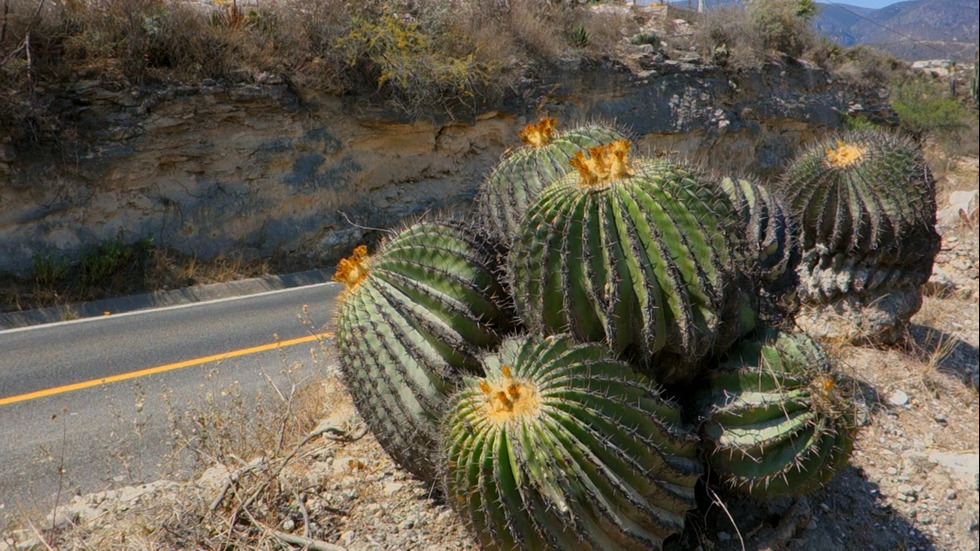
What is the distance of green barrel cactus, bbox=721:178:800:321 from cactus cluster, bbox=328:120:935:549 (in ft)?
2.24

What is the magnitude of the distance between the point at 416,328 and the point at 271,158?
8844mm

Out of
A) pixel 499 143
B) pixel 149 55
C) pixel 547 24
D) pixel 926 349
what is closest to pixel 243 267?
pixel 149 55

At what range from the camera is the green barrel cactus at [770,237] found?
156 inches

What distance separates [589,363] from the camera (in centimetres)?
256

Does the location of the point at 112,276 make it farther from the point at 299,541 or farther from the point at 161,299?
the point at 299,541

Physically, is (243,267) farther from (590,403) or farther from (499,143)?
(590,403)

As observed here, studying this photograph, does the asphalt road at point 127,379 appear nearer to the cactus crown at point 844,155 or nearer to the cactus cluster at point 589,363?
the cactus cluster at point 589,363

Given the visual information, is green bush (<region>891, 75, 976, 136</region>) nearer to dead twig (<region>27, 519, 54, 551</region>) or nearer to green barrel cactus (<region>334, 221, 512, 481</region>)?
green barrel cactus (<region>334, 221, 512, 481</region>)

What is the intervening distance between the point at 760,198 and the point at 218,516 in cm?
349

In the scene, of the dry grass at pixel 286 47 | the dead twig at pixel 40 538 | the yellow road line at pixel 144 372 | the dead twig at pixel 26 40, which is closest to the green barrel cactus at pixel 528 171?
the dead twig at pixel 40 538

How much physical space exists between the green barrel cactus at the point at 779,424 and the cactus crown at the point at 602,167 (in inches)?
37.7

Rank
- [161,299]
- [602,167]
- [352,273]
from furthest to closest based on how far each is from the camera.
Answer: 1. [161,299]
2. [352,273]
3. [602,167]

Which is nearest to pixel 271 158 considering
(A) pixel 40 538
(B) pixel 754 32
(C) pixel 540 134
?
(C) pixel 540 134

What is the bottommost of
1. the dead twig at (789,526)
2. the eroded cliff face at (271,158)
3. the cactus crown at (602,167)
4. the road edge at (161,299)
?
the road edge at (161,299)
